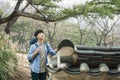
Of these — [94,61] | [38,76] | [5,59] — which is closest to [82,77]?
[94,61]

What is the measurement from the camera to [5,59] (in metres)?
11.7

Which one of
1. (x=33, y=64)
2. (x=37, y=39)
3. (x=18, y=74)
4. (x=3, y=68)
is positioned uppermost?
(x=37, y=39)

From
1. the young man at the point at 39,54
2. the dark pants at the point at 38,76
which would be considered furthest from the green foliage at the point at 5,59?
the young man at the point at 39,54

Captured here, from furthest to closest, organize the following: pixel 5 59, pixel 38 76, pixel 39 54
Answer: pixel 5 59 < pixel 38 76 < pixel 39 54

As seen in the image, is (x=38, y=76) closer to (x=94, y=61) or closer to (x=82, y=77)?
(x=94, y=61)

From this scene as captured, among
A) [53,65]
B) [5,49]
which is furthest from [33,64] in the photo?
[5,49]

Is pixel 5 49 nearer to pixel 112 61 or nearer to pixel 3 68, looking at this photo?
pixel 3 68

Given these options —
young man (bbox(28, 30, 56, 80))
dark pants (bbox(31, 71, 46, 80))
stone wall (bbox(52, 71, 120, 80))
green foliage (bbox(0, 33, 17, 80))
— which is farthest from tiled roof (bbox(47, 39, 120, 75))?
green foliage (bbox(0, 33, 17, 80))

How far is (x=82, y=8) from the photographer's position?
13.3 m

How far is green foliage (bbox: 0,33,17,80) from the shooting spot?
1120cm

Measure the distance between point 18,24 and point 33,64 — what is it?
89.1ft

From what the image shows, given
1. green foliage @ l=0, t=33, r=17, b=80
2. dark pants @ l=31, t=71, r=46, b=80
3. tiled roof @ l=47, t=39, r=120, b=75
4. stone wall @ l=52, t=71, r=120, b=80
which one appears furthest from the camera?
green foliage @ l=0, t=33, r=17, b=80

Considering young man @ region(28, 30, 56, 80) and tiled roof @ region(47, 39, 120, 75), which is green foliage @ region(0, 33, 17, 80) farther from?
tiled roof @ region(47, 39, 120, 75)

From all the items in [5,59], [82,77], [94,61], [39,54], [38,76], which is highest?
[94,61]
